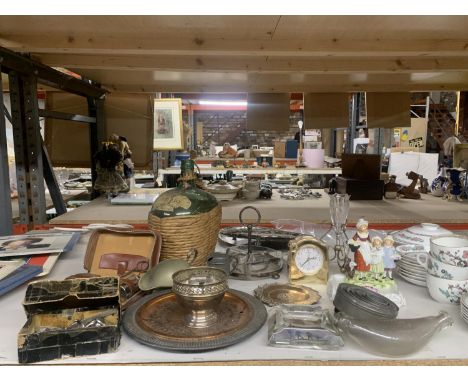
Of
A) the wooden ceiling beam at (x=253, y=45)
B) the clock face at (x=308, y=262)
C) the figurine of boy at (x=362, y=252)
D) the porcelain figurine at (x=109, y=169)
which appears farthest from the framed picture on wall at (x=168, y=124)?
the figurine of boy at (x=362, y=252)

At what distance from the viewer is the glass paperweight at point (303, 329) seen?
33.2 inches

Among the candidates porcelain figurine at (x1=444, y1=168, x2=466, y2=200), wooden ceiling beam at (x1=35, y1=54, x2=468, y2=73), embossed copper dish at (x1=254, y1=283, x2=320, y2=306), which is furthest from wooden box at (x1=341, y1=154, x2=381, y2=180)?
embossed copper dish at (x1=254, y1=283, x2=320, y2=306)

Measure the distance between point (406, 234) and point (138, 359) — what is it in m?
1.11

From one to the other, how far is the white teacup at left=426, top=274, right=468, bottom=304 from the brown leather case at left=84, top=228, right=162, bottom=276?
2.77 ft

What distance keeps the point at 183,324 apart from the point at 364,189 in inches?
92.4

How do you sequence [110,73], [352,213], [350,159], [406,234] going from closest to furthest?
[406,234]
[352,213]
[110,73]
[350,159]

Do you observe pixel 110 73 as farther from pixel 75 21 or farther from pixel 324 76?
pixel 324 76

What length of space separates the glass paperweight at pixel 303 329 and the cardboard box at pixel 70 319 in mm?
368

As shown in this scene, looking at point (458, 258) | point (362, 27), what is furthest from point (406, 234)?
point (362, 27)

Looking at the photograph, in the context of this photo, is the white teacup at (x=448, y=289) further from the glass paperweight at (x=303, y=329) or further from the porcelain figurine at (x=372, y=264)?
the glass paperweight at (x=303, y=329)

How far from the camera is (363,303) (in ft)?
3.00

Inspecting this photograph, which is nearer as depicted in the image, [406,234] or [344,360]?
[344,360]

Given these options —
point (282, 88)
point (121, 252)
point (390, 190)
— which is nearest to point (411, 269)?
point (121, 252)

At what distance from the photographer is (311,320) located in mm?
923
